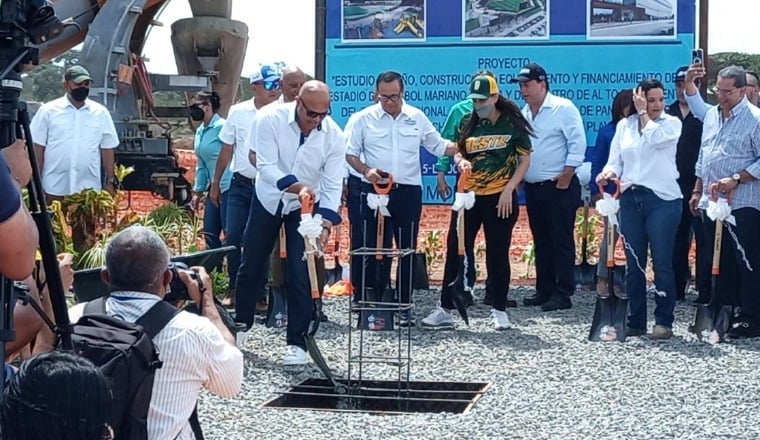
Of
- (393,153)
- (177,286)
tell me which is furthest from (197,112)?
(177,286)

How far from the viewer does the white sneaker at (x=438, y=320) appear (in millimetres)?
8992

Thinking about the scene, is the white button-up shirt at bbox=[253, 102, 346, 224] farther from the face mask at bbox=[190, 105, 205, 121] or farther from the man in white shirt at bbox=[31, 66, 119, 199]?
the face mask at bbox=[190, 105, 205, 121]

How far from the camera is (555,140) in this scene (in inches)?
390

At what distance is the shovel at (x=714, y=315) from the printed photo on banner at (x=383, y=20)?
399 centimetres

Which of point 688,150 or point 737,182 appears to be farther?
point 688,150

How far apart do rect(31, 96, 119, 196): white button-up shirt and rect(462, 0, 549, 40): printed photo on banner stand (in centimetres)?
361

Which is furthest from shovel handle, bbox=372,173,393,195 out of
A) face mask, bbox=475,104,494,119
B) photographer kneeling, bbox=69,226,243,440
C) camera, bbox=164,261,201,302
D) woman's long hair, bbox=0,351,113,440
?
woman's long hair, bbox=0,351,113,440

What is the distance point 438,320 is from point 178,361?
17.3 feet

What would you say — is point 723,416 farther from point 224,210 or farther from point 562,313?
point 224,210

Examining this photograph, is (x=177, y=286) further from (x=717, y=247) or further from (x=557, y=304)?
(x=557, y=304)

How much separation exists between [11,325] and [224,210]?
20.8 feet

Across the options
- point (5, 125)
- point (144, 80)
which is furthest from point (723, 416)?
point (144, 80)

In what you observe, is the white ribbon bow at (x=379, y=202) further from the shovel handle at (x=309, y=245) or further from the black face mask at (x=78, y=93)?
the black face mask at (x=78, y=93)

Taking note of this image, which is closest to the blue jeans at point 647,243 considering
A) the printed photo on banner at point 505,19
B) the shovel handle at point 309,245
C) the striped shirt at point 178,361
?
the shovel handle at point 309,245
